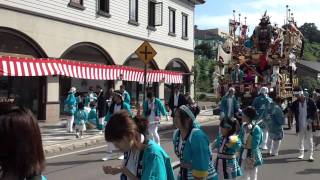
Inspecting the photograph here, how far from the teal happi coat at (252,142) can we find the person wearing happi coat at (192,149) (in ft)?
9.60

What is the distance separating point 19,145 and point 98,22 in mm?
21027

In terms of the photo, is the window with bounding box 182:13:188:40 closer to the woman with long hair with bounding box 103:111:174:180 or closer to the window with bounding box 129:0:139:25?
the window with bounding box 129:0:139:25

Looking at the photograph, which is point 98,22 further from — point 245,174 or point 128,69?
point 245,174

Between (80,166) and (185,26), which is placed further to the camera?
(185,26)

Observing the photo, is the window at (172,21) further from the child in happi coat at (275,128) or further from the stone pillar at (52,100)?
the child in happi coat at (275,128)

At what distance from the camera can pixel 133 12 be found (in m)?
26.4

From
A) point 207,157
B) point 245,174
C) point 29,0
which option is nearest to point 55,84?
point 29,0

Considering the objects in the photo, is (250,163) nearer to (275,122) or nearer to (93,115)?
(275,122)

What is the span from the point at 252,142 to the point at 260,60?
12.6 metres

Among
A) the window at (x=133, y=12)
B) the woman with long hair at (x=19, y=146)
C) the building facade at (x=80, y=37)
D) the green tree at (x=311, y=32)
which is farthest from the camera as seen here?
the green tree at (x=311, y=32)

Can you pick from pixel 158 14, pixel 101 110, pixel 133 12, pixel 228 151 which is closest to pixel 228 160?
pixel 228 151

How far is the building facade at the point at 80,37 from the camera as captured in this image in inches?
719

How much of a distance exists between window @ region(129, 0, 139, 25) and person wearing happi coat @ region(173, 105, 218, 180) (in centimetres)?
2141

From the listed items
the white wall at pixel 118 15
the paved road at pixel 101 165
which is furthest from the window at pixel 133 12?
the paved road at pixel 101 165
